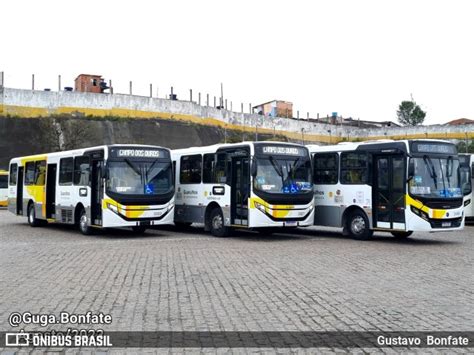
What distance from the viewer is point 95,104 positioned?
57000 mm

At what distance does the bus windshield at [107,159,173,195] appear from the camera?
2011cm

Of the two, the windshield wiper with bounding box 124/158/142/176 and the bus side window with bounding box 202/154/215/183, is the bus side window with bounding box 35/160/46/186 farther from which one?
the bus side window with bounding box 202/154/215/183

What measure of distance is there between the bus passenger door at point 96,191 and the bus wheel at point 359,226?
811 cm

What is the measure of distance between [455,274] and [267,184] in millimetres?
8486

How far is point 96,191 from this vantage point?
2077 cm

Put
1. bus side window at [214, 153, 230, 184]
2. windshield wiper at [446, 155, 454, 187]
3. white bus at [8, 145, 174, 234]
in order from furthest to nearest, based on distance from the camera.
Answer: bus side window at [214, 153, 230, 184]
white bus at [8, 145, 174, 234]
windshield wiper at [446, 155, 454, 187]

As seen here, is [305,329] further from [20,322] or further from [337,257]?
[337,257]

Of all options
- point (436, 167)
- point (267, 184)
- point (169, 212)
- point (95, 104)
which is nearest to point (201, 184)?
point (169, 212)

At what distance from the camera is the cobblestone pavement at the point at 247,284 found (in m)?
7.88

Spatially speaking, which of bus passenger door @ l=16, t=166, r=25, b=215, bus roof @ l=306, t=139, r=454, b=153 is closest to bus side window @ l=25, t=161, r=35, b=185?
bus passenger door @ l=16, t=166, r=25, b=215

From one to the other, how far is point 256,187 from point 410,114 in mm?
82548

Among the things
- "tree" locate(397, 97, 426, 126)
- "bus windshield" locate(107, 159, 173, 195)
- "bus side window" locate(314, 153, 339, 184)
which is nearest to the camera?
"bus windshield" locate(107, 159, 173, 195)

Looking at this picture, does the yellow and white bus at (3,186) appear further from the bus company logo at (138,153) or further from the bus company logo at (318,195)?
the bus company logo at (318,195)

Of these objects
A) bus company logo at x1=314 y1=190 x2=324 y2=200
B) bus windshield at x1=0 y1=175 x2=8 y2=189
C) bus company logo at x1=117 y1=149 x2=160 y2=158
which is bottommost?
bus company logo at x1=314 y1=190 x2=324 y2=200
